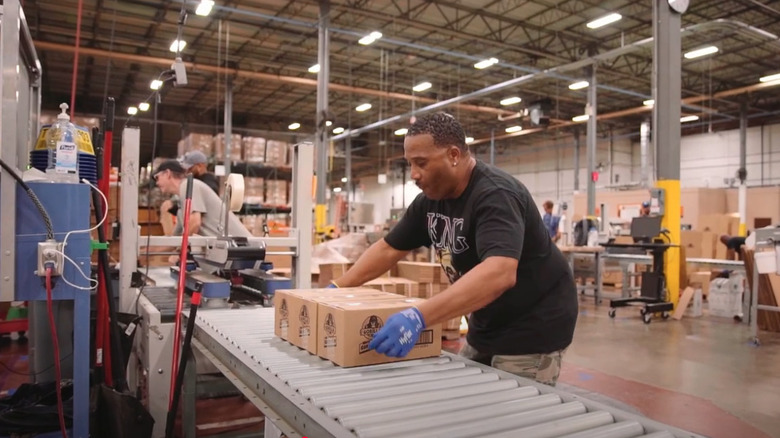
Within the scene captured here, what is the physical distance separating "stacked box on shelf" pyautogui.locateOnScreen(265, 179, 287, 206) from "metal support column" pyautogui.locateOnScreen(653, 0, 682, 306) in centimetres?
660

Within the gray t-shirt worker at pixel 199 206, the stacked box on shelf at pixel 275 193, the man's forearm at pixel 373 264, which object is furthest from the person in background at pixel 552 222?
the man's forearm at pixel 373 264

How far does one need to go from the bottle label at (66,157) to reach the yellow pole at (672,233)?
278 inches

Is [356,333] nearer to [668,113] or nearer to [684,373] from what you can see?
[684,373]

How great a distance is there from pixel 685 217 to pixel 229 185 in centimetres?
1387

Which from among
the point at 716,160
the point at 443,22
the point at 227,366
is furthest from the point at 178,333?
the point at 716,160

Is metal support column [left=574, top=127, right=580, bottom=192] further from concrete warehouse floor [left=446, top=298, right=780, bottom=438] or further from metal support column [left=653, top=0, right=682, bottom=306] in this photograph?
concrete warehouse floor [left=446, top=298, right=780, bottom=438]

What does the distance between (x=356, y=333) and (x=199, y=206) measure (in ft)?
7.76

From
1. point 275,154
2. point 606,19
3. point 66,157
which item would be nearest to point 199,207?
point 66,157

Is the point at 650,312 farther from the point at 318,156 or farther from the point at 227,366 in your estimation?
the point at 227,366

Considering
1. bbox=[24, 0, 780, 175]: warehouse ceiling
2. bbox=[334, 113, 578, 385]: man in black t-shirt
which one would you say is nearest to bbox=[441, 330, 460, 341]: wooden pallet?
bbox=[334, 113, 578, 385]: man in black t-shirt

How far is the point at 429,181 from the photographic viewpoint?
71.1 inches

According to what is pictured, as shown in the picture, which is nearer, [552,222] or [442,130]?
[442,130]

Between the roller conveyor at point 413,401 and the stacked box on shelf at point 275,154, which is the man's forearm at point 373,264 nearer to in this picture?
the roller conveyor at point 413,401

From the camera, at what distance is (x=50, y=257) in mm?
2133
